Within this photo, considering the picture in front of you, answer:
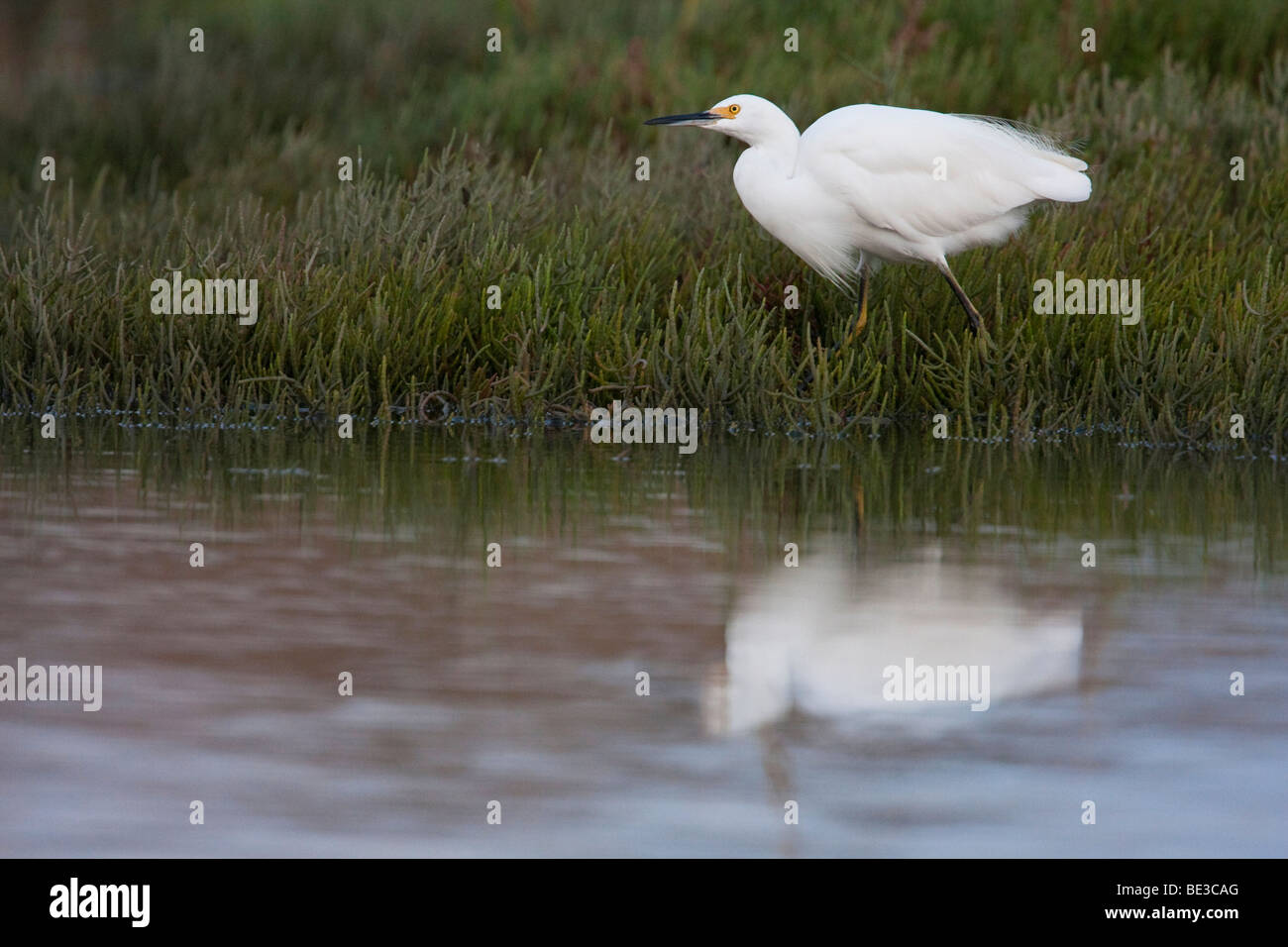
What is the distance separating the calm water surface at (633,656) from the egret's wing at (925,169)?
2228mm

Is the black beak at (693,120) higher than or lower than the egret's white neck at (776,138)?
higher

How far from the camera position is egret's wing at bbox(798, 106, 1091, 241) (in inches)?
418

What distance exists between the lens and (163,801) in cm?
419

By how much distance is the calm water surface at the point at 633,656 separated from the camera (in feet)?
13.6

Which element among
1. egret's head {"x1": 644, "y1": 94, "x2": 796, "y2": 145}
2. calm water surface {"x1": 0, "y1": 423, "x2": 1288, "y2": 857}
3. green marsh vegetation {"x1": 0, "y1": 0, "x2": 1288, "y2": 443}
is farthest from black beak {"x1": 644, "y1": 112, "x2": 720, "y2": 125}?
calm water surface {"x1": 0, "y1": 423, "x2": 1288, "y2": 857}

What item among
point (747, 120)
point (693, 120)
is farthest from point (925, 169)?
point (693, 120)

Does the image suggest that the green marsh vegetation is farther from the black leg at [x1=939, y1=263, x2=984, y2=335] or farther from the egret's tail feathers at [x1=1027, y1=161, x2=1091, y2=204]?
the egret's tail feathers at [x1=1027, y1=161, x2=1091, y2=204]

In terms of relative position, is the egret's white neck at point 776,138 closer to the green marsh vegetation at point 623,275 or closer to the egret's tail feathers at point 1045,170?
the green marsh vegetation at point 623,275

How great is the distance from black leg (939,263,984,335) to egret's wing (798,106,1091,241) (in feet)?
0.61

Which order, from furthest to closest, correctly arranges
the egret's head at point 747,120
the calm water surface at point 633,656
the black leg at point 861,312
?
1. the egret's head at point 747,120
2. the black leg at point 861,312
3. the calm water surface at point 633,656

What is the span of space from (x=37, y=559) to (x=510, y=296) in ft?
14.3

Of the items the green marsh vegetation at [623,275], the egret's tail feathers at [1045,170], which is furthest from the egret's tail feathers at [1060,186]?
the green marsh vegetation at [623,275]

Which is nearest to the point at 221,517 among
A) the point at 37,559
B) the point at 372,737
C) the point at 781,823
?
the point at 37,559
